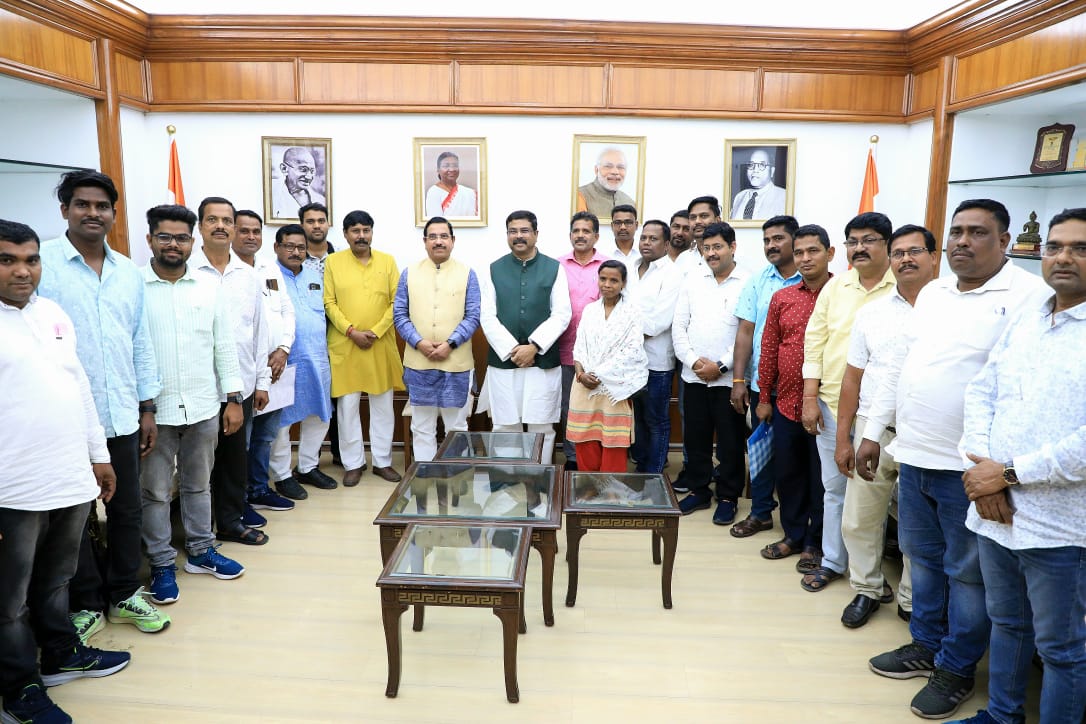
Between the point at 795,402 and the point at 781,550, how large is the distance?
786 millimetres

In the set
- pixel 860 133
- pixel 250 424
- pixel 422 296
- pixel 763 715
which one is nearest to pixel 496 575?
pixel 763 715

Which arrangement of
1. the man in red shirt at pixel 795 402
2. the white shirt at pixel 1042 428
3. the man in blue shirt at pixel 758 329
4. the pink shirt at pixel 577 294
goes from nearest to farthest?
the white shirt at pixel 1042 428 < the man in red shirt at pixel 795 402 < the man in blue shirt at pixel 758 329 < the pink shirt at pixel 577 294

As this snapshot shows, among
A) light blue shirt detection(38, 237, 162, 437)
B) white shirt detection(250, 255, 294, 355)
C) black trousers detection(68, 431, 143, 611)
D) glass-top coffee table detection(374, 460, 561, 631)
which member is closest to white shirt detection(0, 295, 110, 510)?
light blue shirt detection(38, 237, 162, 437)

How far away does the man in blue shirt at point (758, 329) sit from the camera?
3.75 m

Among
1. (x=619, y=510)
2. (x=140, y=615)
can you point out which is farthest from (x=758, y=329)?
(x=140, y=615)

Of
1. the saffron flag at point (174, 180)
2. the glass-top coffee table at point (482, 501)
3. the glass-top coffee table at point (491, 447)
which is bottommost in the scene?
the glass-top coffee table at point (482, 501)

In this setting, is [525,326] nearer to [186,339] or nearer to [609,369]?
[609,369]

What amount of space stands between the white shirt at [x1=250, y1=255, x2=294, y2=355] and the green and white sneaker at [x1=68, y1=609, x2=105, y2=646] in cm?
165

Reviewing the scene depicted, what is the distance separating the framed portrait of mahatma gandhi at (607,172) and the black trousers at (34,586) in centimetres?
408

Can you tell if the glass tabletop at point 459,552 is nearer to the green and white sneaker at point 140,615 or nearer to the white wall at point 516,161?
the green and white sneaker at point 140,615

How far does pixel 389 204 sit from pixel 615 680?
A: 4.10 metres

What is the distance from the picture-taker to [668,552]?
9.94 ft

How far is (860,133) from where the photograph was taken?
5.54m

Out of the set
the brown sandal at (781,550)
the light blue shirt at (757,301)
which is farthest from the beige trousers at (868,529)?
the light blue shirt at (757,301)
